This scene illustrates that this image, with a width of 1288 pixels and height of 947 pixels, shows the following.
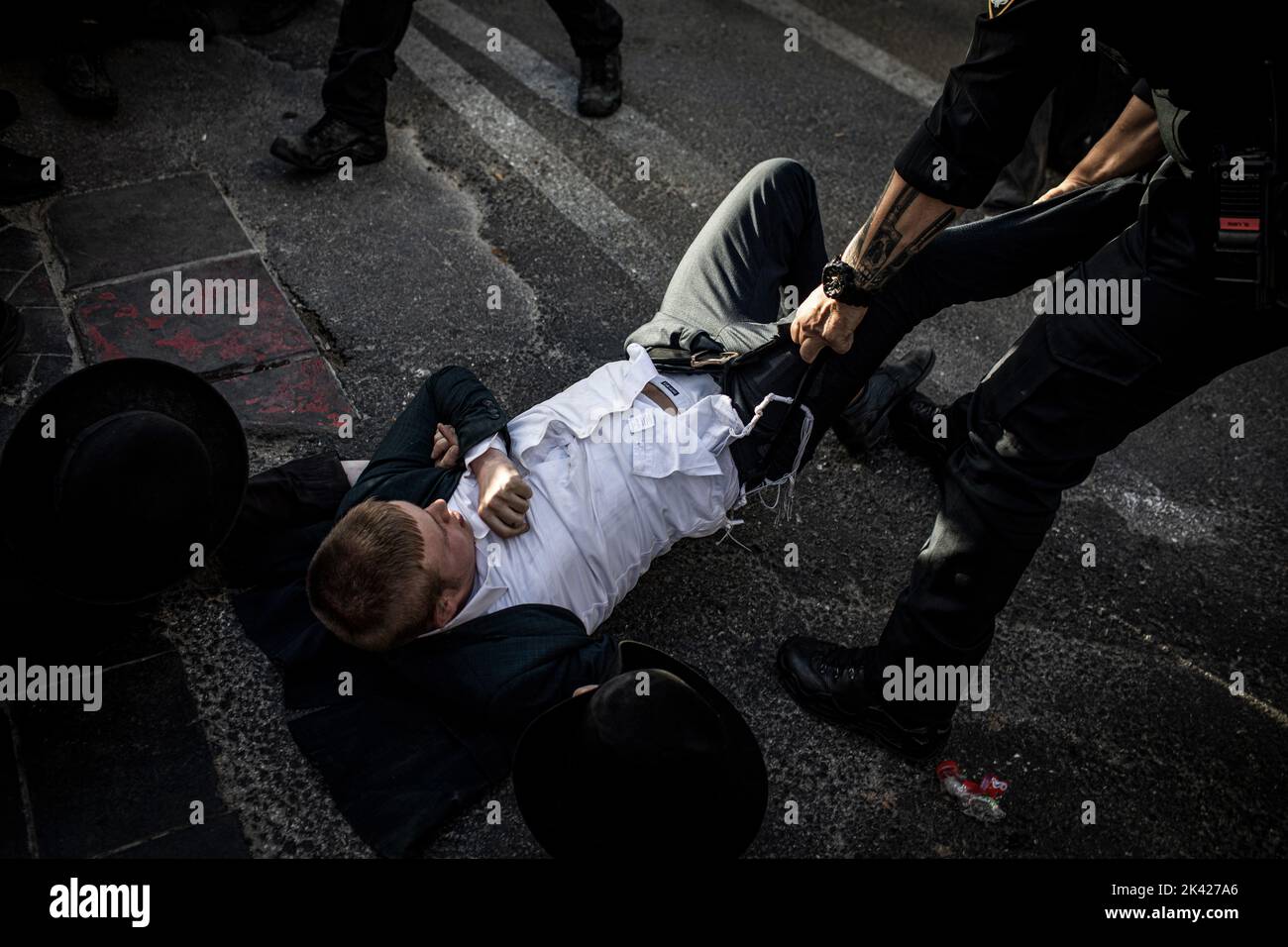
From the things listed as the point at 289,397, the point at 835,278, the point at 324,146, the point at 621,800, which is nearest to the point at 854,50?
the point at 324,146

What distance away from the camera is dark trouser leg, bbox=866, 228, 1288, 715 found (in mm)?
1896

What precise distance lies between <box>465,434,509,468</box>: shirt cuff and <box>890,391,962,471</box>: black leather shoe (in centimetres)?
151

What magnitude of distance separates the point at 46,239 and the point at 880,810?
11.3ft

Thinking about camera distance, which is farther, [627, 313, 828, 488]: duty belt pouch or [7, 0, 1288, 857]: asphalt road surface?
[627, 313, 828, 488]: duty belt pouch

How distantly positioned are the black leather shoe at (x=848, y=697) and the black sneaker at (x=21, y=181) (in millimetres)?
3298

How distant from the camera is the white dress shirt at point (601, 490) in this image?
7.77 ft

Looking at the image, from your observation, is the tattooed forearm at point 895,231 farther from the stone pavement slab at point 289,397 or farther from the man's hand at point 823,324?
the stone pavement slab at point 289,397

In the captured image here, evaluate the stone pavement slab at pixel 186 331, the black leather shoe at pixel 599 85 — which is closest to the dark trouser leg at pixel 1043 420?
the stone pavement slab at pixel 186 331

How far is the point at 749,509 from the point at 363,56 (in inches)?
101

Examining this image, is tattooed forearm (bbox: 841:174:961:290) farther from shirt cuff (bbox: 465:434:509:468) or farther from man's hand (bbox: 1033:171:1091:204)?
shirt cuff (bbox: 465:434:509:468)

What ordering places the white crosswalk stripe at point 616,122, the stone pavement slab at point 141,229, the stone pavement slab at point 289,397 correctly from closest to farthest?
the stone pavement slab at point 289,397 < the stone pavement slab at point 141,229 < the white crosswalk stripe at point 616,122

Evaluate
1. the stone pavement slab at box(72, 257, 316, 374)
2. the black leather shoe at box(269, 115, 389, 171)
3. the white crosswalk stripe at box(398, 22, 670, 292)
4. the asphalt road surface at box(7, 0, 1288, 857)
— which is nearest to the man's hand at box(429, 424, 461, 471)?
the asphalt road surface at box(7, 0, 1288, 857)
